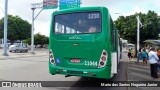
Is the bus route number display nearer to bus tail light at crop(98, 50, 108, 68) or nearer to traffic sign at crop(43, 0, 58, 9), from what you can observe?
bus tail light at crop(98, 50, 108, 68)

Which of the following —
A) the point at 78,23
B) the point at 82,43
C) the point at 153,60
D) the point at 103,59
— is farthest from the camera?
the point at 153,60

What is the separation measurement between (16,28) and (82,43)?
213 feet

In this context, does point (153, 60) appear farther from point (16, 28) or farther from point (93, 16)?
point (16, 28)

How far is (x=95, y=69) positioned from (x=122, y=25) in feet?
102

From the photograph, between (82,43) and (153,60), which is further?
(153,60)

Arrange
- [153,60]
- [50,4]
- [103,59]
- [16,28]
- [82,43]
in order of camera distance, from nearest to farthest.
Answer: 1. [103,59]
2. [82,43]
3. [153,60]
4. [50,4]
5. [16,28]

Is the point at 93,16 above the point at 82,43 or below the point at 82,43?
above

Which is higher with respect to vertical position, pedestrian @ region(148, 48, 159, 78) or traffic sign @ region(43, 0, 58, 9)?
traffic sign @ region(43, 0, 58, 9)

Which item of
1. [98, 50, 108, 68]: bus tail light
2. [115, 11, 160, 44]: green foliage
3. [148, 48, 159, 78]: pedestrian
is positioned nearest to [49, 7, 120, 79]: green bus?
[98, 50, 108, 68]: bus tail light

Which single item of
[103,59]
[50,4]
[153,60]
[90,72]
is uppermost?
[50,4]

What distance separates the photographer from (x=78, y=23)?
939cm

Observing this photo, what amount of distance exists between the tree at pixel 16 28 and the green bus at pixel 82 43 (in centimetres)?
6200

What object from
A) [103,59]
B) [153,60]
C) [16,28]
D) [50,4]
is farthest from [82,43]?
[16,28]

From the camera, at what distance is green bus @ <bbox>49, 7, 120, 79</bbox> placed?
8.89 metres
